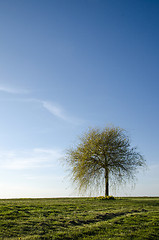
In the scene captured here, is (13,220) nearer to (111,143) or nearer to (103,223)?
(103,223)

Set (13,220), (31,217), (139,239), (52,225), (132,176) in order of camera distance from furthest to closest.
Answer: (132,176) → (31,217) → (13,220) → (52,225) → (139,239)

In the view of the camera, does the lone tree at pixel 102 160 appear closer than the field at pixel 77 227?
No

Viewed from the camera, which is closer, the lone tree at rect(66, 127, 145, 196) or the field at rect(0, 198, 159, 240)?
the field at rect(0, 198, 159, 240)

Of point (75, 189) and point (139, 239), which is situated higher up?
point (75, 189)

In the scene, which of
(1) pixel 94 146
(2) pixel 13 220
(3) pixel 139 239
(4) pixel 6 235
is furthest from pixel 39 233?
(1) pixel 94 146

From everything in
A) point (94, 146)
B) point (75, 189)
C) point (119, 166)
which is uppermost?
point (94, 146)

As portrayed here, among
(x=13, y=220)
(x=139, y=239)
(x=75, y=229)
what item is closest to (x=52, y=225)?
(x=75, y=229)

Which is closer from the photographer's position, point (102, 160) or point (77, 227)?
point (77, 227)

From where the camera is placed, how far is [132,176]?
122 feet

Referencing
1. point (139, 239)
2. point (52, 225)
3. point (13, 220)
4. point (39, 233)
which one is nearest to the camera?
point (139, 239)

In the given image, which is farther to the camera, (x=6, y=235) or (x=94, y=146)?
(x=94, y=146)

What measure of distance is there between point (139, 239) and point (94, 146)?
25.3m

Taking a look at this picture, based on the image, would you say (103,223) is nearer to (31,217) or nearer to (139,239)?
(139,239)

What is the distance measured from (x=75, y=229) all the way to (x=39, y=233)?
2087 millimetres
